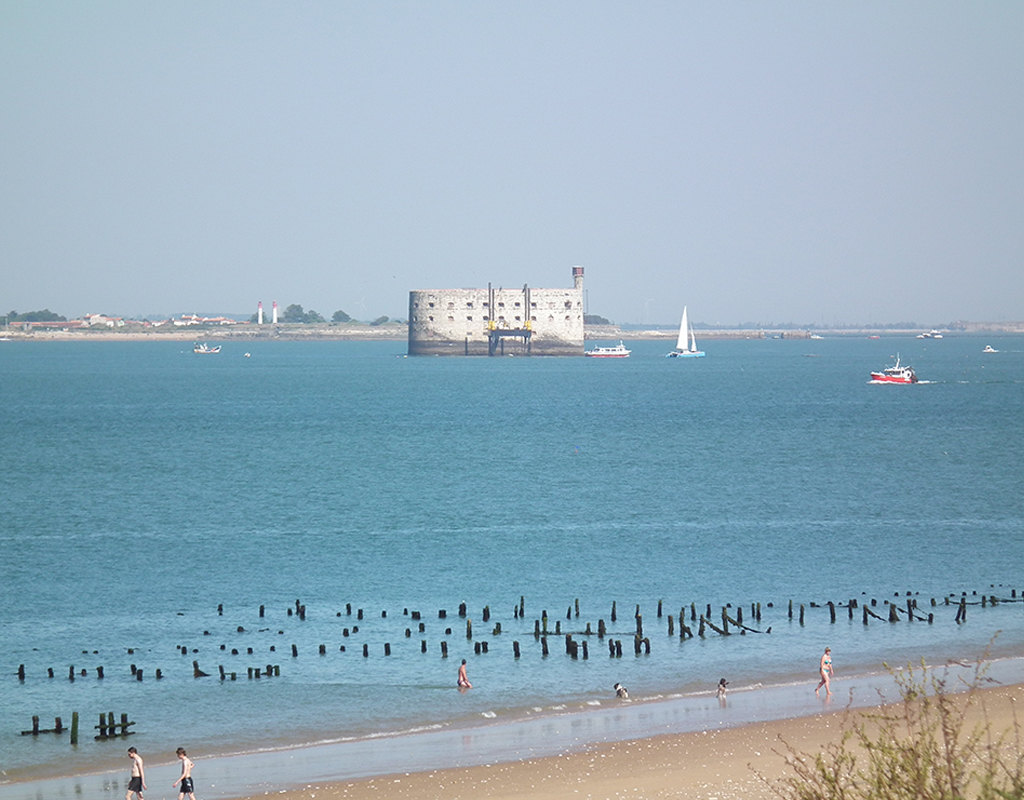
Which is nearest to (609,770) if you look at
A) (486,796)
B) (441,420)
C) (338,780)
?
(486,796)

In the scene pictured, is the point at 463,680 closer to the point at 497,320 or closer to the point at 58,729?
the point at 58,729

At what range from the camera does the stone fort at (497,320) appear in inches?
6422

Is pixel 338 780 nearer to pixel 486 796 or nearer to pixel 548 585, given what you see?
pixel 486 796

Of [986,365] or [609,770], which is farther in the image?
[986,365]

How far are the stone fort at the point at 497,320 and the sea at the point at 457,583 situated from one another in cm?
8175

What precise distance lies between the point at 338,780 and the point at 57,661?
11024 millimetres

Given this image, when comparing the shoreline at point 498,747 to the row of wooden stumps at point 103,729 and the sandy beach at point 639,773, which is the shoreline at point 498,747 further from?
the row of wooden stumps at point 103,729

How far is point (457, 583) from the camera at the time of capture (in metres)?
35.1

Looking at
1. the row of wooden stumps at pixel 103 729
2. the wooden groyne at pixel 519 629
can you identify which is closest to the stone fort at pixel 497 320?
the wooden groyne at pixel 519 629

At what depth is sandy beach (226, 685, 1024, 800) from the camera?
18.2 m

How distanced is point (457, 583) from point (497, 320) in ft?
427

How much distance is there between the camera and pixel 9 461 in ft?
210

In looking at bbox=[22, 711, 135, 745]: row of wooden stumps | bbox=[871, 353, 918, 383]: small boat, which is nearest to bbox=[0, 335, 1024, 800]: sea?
bbox=[22, 711, 135, 745]: row of wooden stumps

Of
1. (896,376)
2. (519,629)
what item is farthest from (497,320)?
(519,629)
